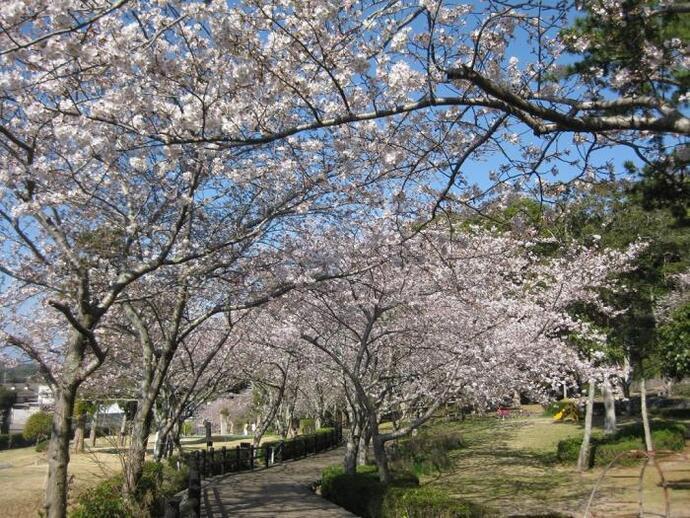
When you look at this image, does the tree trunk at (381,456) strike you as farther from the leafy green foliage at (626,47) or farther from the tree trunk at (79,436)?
the tree trunk at (79,436)

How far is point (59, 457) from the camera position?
698 centimetres

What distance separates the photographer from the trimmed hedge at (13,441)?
125ft

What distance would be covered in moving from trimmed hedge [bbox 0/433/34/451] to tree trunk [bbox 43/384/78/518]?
3619 centimetres

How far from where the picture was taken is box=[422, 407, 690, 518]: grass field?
12047 mm

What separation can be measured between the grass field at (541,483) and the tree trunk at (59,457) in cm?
596

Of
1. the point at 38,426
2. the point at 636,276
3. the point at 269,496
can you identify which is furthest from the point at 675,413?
the point at 38,426

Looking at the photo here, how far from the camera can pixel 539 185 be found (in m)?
5.46

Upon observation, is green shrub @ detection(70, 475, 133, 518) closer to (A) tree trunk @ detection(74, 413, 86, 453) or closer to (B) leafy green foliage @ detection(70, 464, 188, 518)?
(B) leafy green foliage @ detection(70, 464, 188, 518)

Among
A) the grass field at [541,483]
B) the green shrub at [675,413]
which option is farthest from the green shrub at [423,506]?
the green shrub at [675,413]

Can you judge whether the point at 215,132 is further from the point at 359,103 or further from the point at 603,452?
the point at 603,452

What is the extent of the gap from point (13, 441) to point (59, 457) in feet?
125

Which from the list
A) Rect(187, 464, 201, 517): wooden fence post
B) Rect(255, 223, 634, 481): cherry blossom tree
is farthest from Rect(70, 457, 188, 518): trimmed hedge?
Rect(255, 223, 634, 481): cherry blossom tree

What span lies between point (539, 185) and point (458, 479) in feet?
42.5

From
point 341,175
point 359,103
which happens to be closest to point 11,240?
point 341,175
